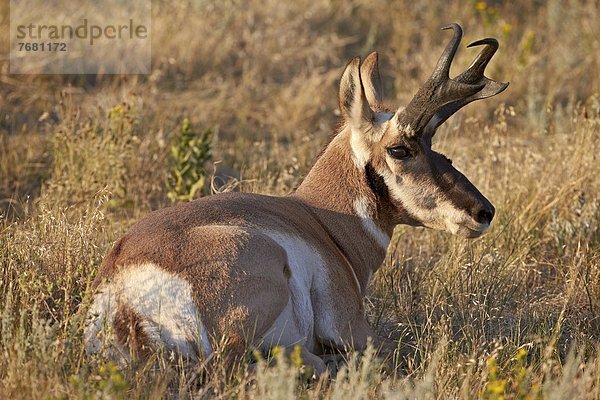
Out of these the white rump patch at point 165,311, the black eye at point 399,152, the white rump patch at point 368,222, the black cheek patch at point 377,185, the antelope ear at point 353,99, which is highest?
the antelope ear at point 353,99

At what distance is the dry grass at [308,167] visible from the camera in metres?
4.71

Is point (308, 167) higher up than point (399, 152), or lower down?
lower down

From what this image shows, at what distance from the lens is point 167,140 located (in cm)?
898

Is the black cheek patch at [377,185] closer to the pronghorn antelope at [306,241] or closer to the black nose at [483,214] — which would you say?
the pronghorn antelope at [306,241]

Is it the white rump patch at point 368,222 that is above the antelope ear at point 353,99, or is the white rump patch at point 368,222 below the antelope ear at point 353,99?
below

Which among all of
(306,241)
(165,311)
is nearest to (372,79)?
(306,241)

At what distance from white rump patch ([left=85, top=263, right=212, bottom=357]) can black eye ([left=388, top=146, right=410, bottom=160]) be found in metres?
1.64

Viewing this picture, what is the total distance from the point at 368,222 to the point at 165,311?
1.70 metres

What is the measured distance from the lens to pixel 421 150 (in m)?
5.78

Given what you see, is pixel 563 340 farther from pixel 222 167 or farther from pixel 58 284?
pixel 222 167

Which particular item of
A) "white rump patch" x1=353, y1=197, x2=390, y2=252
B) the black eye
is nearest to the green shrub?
"white rump patch" x1=353, y1=197, x2=390, y2=252

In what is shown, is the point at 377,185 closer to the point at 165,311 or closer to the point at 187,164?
the point at 165,311

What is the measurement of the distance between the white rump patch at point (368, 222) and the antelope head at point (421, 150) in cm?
12

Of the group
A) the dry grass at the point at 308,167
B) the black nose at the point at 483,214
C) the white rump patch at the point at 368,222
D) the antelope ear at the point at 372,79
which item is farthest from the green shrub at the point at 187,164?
the black nose at the point at 483,214
